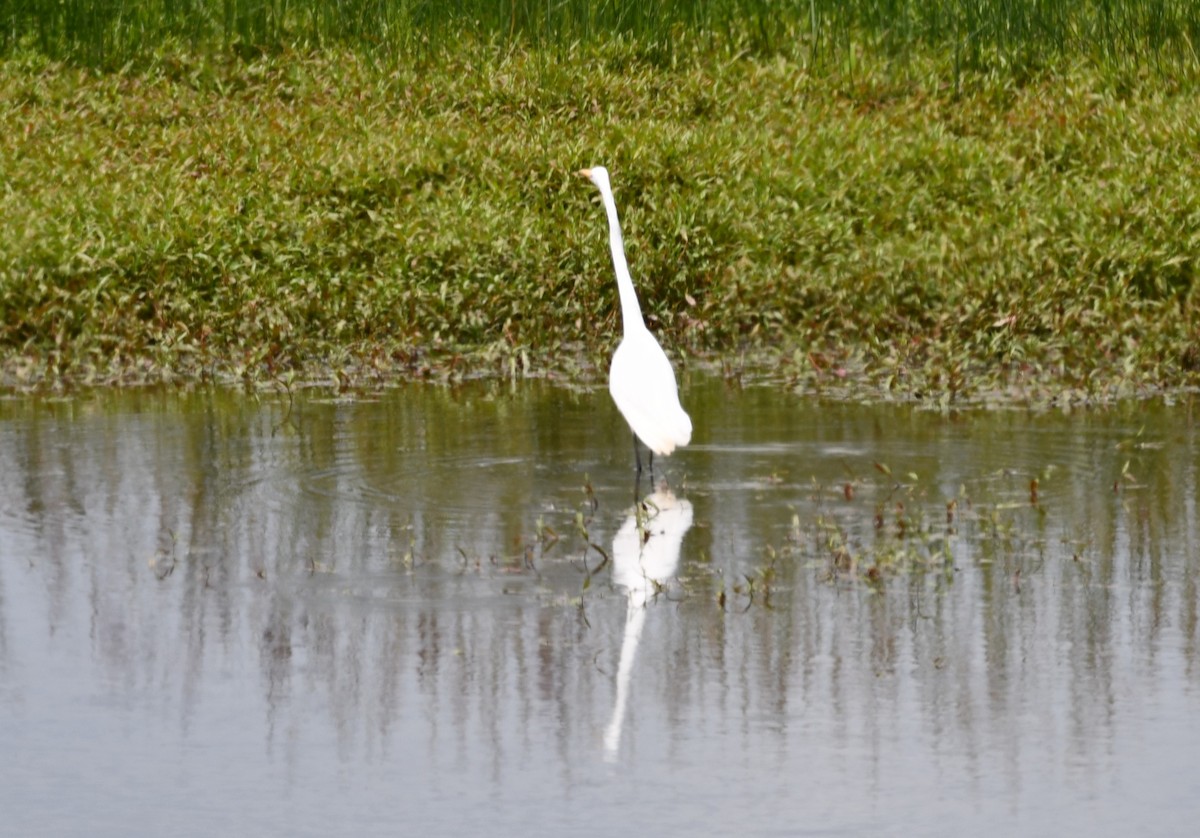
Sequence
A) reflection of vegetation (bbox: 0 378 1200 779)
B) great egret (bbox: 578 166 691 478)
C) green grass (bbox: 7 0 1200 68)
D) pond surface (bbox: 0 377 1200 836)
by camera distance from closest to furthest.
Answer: pond surface (bbox: 0 377 1200 836) < reflection of vegetation (bbox: 0 378 1200 779) < great egret (bbox: 578 166 691 478) < green grass (bbox: 7 0 1200 68)

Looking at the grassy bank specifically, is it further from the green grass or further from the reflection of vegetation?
the reflection of vegetation

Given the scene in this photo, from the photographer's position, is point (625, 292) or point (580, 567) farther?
point (625, 292)

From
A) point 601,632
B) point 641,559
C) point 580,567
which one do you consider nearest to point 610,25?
point 641,559

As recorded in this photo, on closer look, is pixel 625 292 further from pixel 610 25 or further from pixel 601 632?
pixel 610 25

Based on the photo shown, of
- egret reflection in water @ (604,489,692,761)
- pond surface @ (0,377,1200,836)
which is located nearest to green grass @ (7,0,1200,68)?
pond surface @ (0,377,1200,836)

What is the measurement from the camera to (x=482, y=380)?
11344mm

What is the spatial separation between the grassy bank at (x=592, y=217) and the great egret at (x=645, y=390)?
2.16 metres

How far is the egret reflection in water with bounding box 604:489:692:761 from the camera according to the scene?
536 centimetres

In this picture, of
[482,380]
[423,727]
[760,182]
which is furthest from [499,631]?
[760,182]

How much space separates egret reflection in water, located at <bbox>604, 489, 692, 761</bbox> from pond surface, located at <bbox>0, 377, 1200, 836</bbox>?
0.02m

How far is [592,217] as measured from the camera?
13.7 metres

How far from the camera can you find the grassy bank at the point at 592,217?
38.4 ft

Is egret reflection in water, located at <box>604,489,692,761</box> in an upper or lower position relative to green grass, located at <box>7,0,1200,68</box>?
lower

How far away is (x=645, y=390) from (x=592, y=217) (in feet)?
18.6
